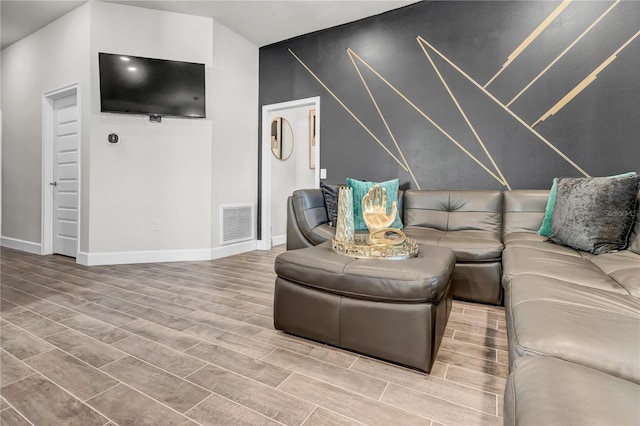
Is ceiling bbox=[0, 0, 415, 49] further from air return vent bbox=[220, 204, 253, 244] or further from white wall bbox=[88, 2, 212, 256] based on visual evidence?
air return vent bbox=[220, 204, 253, 244]

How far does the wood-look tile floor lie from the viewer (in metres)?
1.18

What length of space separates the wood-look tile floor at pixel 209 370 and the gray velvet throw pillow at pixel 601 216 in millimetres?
703

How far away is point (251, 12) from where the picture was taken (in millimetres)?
3723

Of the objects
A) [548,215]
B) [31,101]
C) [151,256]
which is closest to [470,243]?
[548,215]

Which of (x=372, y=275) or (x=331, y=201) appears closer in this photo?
(x=372, y=275)

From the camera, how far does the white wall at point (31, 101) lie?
3.58 meters

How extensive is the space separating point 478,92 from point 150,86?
3.49m

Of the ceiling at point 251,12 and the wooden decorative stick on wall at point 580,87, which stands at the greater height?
the ceiling at point 251,12

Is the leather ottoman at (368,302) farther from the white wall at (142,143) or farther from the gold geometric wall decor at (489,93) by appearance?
the white wall at (142,143)

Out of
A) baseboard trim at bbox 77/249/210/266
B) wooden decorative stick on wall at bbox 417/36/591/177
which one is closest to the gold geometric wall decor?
wooden decorative stick on wall at bbox 417/36/591/177

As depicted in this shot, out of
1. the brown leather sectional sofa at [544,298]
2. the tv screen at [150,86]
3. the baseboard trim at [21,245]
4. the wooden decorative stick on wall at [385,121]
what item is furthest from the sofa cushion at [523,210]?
the baseboard trim at [21,245]

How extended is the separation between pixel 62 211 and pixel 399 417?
4.59 meters

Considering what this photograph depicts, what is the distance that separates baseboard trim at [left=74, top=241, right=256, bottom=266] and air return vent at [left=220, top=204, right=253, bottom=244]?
0.46 feet

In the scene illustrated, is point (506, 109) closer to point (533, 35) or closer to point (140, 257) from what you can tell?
point (533, 35)
